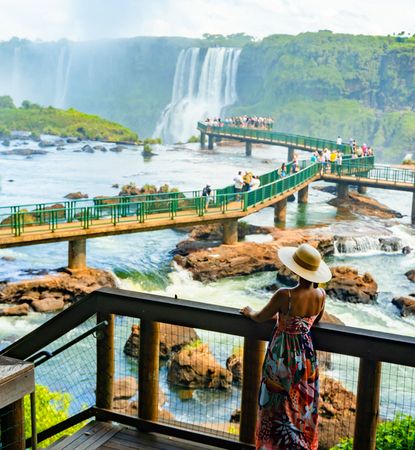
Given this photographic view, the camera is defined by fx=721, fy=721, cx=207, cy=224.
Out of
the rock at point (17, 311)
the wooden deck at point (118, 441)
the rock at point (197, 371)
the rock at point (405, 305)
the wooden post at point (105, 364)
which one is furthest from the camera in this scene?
the rock at point (405, 305)

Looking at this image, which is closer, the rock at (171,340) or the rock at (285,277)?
the rock at (171,340)

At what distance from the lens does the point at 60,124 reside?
70375mm

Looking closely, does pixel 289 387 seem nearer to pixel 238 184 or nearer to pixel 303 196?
pixel 238 184

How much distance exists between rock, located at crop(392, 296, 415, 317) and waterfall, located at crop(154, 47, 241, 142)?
58.0 metres

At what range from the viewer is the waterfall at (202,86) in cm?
7862

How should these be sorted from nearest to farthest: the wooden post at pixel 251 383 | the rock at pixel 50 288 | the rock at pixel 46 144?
the wooden post at pixel 251 383 → the rock at pixel 50 288 → the rock at pixel 46 144

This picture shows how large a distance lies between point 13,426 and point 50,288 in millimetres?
17037

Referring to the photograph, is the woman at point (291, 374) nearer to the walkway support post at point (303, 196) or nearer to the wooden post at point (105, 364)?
the wooden post at point (105, 364)

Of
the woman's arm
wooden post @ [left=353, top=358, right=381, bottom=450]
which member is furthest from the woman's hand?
wooden post @ [left=353, top=358, right=381, bottom=450]

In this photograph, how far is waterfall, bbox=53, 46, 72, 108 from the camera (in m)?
104

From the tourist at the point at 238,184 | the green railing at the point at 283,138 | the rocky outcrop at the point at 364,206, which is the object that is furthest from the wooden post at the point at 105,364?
the green railing at the point at 283,138

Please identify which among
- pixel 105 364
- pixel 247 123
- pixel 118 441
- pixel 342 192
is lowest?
pixel 342 192

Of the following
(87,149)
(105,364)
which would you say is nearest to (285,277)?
(105,364)

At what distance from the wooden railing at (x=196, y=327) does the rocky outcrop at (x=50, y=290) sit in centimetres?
1534
